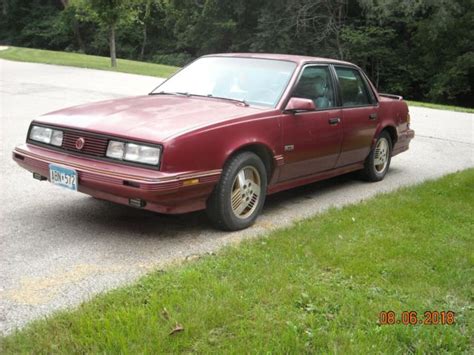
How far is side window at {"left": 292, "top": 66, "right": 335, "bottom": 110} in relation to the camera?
231 inches

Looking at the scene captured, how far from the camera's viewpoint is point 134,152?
441 cm

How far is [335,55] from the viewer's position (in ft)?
126

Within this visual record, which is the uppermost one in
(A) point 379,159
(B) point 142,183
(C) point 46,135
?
(C) point 46,135

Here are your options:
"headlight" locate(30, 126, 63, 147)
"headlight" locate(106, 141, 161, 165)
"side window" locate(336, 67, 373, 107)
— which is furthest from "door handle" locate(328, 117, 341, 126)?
"headlight" locate(30, 126, 63, 147)

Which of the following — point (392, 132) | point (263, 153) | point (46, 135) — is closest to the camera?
point (46, 135)

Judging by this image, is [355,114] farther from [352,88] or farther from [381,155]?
[381,155]

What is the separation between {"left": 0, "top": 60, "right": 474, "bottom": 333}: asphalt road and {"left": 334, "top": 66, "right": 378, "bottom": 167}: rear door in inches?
19.3

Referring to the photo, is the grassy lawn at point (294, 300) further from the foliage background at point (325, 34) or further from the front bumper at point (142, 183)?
the foliage background at point (325, 34)

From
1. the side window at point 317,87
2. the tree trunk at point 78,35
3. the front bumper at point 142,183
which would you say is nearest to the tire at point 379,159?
the side window at point 317,87

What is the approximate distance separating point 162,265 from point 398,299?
64.4 inches

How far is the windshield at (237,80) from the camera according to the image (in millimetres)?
5605

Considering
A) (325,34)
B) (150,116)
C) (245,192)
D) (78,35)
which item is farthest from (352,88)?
(78,35)

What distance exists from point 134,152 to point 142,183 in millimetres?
315

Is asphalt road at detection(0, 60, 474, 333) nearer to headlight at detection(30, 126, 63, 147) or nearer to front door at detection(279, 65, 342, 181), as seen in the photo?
front door at detection(279, 65, 342, 181)
